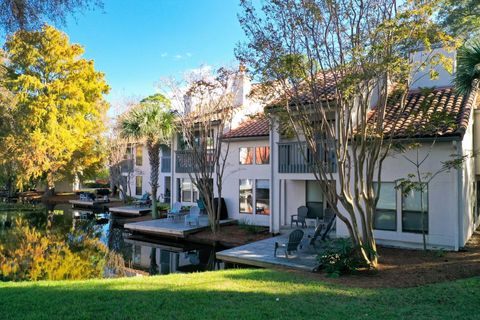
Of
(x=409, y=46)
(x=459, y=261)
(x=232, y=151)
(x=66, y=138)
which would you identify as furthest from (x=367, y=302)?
(x=66, y=138)

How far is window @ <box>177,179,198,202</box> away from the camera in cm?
2389

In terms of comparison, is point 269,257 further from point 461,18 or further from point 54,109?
point 54,109

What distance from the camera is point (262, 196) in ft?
63.5

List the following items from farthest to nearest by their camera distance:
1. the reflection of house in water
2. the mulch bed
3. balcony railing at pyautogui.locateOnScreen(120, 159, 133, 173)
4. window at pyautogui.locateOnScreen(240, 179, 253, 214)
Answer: balcony railing at pyautogui.locateOnScreen(120, 159, 133, 173) < window at pyautogui.locateOnScreen(240, 179, 253, 214) < the reflection of house in water < the mulch bed

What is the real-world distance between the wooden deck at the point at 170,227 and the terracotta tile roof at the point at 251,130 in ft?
15.4

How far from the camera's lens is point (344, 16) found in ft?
32.0

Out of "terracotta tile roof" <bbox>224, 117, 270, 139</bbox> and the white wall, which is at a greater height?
"terracotta tile roof" <bbox>224, 117, 270, 139</bbox>

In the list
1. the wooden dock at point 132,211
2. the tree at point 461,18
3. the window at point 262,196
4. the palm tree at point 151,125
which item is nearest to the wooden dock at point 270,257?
the window at point 262,196

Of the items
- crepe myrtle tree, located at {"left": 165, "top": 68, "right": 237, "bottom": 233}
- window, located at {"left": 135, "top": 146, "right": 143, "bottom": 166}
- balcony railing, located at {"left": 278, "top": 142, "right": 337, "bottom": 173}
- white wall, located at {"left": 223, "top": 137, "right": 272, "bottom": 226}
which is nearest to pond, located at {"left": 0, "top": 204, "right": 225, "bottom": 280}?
crepe myrtle tree, located at {"left": 165, "top": 68, "right": 237, "bottom": 233}

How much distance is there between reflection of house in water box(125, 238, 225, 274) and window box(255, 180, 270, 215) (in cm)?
426

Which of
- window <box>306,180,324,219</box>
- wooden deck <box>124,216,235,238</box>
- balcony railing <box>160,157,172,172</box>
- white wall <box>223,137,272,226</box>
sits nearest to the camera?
window <box>306,180,324,219</box>

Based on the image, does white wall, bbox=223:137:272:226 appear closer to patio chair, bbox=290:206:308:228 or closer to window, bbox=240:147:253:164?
window, bbox=240:147:253:164

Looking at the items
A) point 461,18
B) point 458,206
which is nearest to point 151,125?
point 458,206

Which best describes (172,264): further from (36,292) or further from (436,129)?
(436,129)
